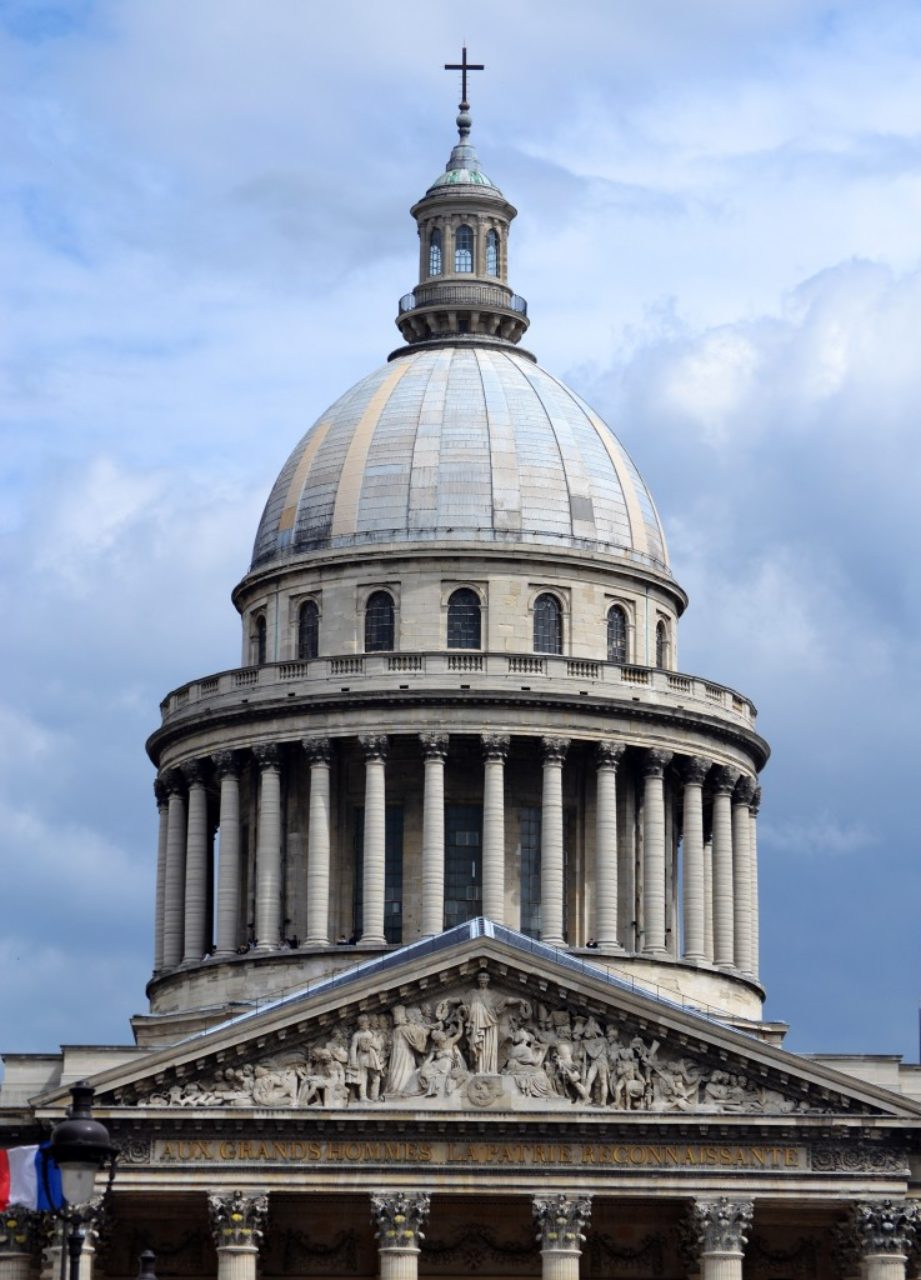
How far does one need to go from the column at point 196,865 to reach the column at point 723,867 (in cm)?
1503

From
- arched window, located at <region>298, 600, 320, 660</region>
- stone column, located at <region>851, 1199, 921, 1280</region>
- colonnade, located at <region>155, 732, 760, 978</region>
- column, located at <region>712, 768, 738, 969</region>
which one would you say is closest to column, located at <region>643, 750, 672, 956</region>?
colonnade, located at <region>155, 732, 760, 978</region>

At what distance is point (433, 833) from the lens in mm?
116062

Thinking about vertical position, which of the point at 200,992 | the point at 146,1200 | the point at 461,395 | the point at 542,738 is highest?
the point at 461,395

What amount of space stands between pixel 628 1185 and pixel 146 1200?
11315 millimetres

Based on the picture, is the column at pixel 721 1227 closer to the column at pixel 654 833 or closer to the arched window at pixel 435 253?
the column at pixel 654 833

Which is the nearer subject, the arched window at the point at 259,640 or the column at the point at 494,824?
the column at the point at 494,824

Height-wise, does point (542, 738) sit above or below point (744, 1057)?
above

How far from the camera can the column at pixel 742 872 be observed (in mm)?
121688

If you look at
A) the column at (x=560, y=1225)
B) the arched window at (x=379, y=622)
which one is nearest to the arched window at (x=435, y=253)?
the arched window at (x=379, y=622)

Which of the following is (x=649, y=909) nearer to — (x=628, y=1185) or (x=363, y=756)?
(x=363, y=756)

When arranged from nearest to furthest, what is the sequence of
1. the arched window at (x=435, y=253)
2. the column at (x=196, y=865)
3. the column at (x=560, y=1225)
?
the column at (x=560, y=1225)
the column at (x=196, y=865)
the arched window at (x=435, y=253)

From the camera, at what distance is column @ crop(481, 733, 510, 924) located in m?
116

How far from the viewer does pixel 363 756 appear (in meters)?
118

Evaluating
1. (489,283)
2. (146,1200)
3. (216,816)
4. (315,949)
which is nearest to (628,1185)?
(146,1200)
